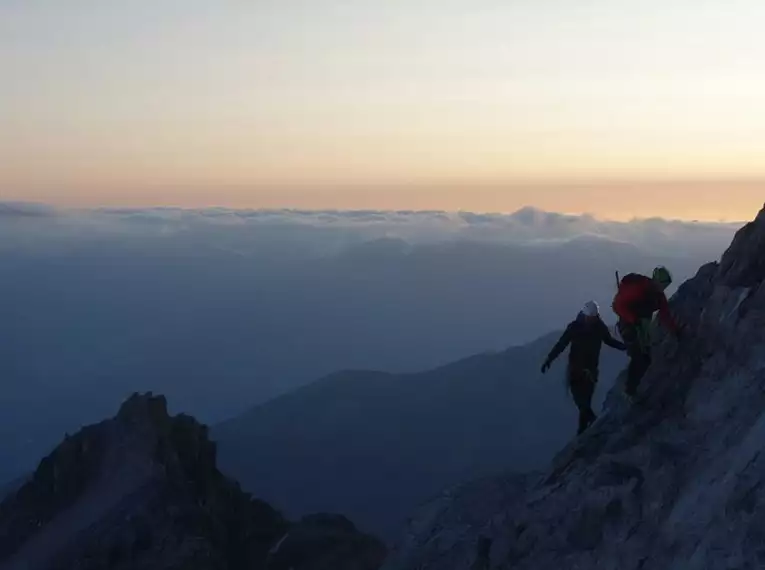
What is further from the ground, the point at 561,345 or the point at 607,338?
the point at 607,338

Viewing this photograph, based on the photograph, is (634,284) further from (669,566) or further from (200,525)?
(200,525)

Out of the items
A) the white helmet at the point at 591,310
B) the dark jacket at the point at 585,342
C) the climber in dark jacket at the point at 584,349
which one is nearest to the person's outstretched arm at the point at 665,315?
the climber in dark jacket at the point at 584,349

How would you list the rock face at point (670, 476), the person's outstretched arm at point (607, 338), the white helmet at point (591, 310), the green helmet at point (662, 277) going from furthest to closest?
the white helmet at point (591, 310), the person's outstretched arm at point (607, 338), the green helmet at point (662, 277), the rock face at point (670, 476)

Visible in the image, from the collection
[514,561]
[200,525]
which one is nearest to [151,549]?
[200,525]

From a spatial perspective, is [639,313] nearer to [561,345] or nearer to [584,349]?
[561,345]

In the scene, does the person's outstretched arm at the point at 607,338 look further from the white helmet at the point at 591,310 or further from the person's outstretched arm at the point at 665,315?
the person's outstretched arm at the point at 665,315

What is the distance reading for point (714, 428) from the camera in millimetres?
20016

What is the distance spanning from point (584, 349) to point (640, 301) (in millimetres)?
2842

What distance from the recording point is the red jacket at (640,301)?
70.8 ft

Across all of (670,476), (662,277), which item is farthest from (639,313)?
(670,476)

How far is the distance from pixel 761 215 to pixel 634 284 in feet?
12.9

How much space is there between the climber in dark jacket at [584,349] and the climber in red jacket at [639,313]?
0.54 m

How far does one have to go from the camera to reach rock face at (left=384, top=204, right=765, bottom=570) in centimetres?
1770

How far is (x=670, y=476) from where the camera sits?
19812 mm
